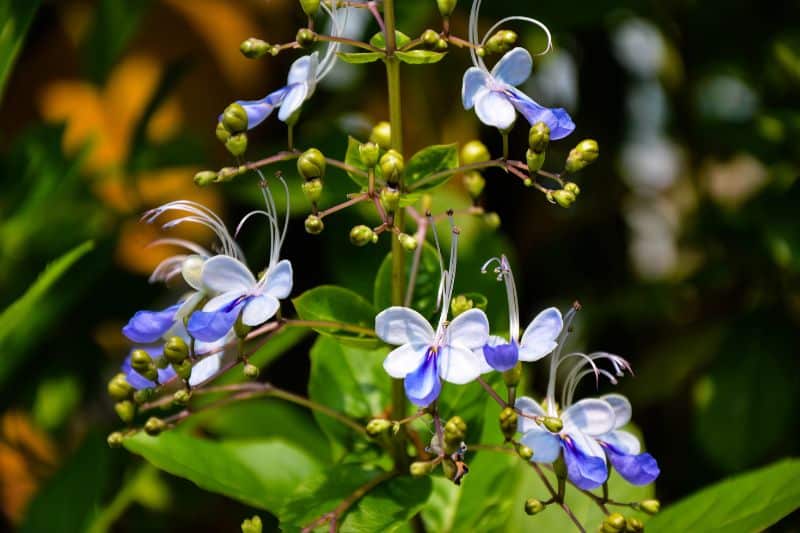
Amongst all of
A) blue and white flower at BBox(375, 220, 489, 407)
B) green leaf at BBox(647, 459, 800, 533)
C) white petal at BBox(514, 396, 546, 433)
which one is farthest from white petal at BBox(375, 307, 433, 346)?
green leaf at BBox(647, 459, 800, 533)

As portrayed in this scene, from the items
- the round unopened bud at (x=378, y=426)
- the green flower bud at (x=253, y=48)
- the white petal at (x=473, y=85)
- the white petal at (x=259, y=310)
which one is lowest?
the round unopened bud at (x=378, y=426)

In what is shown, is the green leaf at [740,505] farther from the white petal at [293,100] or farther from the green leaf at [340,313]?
the white petal at [293,100]

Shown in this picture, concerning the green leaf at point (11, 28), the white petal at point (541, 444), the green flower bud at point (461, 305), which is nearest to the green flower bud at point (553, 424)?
the white petal at point (541, 444)

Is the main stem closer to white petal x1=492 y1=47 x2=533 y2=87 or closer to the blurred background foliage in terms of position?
white petal x1=492 y1=47 x2=533 y2=87

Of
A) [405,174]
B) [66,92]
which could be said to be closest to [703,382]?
[405,174]

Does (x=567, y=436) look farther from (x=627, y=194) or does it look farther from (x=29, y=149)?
(x=627, y=194)

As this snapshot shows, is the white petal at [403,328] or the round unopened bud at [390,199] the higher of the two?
the round unopened bud at [390,199]
